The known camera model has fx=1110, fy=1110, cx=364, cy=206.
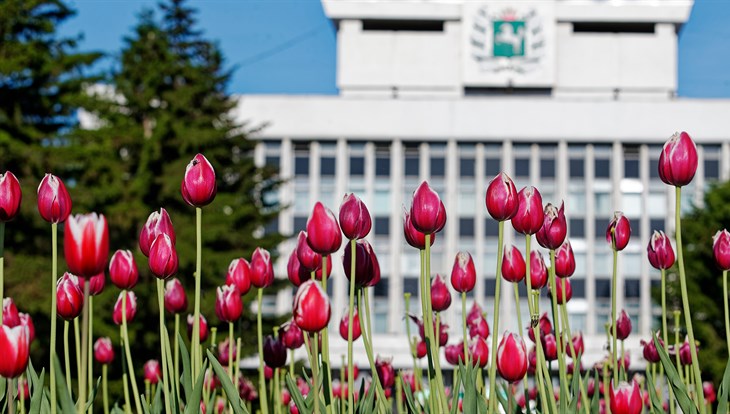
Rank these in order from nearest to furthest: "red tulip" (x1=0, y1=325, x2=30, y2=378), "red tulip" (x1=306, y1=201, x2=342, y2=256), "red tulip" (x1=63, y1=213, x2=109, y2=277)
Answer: "red tulip" (x1=63, y1=213, x2=109, y2=277), "red tulip" (x1=0, y1=325, x2=30, y2=378), "red tulip" (x1=306, y1=201, x2=342, y2=256)

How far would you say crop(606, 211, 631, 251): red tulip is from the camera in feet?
10.3

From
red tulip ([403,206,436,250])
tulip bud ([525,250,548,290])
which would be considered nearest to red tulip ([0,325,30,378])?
red tulip ([403,206,436,250])

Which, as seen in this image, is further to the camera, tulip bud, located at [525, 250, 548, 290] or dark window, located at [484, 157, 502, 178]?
dark window, located at [484, 157, 502, 178]

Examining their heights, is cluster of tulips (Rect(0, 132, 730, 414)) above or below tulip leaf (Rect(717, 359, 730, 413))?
above

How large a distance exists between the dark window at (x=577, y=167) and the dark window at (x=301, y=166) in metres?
12.1

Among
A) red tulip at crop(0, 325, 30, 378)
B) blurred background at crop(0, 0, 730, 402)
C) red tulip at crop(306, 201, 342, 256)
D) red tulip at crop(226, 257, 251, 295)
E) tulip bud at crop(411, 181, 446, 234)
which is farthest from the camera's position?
blurred background at crop(0, 0, 730, 402)

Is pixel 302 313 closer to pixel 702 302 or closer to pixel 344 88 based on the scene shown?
pixel 702 302

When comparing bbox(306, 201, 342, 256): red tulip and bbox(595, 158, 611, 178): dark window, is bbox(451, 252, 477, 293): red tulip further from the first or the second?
bbox(595, 158, 611, 178): dark window

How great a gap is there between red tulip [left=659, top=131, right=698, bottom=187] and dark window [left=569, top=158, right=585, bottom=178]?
159ft

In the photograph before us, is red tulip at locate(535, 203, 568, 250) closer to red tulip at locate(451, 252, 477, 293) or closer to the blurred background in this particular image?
red tulip at locate(451, 252, 477, 293)

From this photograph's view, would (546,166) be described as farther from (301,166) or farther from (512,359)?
(512,359)

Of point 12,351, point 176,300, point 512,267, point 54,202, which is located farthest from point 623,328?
point 12,351

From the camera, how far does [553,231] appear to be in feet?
10.0

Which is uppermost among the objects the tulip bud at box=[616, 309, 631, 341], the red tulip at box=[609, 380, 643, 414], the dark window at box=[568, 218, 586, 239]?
the tulip bud at box=[616, 309, 631, 341]
